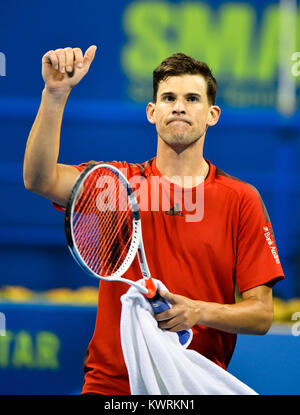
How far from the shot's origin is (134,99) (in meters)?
4.21

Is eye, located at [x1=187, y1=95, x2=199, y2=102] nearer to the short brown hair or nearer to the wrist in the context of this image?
the short brown hair

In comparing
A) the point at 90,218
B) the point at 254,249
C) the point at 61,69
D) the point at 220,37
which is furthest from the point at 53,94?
the point at 220,37

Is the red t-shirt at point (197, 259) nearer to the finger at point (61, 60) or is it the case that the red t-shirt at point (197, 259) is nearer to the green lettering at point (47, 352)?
the finger at point (61, 60)

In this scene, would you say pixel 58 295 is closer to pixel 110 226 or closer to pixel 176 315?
pixel 110 226

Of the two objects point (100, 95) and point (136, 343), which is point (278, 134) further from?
point (136, 343)

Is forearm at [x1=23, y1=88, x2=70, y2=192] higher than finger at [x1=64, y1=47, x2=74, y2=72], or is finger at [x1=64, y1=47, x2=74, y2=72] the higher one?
finger at [x1=64, y1=47, x2=74, y2=72]

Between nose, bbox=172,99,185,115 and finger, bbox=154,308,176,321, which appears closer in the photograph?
finger, bbox=154,308,176,321

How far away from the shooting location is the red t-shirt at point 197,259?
182cm

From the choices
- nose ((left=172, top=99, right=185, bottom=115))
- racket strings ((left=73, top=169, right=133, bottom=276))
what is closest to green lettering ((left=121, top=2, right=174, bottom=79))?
nose ((left=172, top=99, right=185, bottom=115))

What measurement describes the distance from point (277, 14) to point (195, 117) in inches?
102

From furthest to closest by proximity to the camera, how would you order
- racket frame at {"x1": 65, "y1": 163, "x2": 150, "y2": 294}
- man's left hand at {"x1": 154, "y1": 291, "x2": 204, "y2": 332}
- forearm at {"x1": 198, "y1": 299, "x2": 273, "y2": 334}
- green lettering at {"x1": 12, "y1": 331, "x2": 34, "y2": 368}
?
1. green lettering at {"x1": 12, "y1": 331, "x2": 34, "y2": 368}
2. forearm at {"x1": 198, "y1": 299, "x2": 273, "y2": 334}
3. man's left hand at {"x1": 154, "y1": 291, "x2": 204, "y2": 332}
4. racket frame at {"x1": 65, "y1": 163, "x2": 150, "y2": 294}

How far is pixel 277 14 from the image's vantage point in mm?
4195

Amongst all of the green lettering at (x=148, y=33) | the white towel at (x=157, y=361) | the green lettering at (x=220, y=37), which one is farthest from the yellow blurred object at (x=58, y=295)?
the white towel at (x=157, y=361)

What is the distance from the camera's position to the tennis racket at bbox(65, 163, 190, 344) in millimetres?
1630
